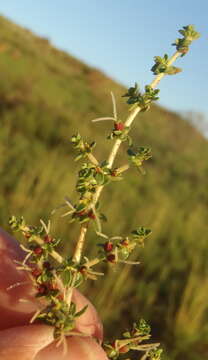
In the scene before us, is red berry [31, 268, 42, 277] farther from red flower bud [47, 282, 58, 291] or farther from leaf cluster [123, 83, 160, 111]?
leaf cluster [123, 83, 160, 111]

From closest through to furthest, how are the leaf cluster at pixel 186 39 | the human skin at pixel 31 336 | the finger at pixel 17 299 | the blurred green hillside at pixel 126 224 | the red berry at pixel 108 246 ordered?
the leaf cluster at pixel 186 39, the red berry at pixel 108 246, the human skin at pixel 31 336, the finger at pixel 17 299, the blurred green hillside at pixel 126 224

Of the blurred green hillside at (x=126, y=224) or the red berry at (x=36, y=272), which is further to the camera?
the blurred green hillside at (x=126, y=224)

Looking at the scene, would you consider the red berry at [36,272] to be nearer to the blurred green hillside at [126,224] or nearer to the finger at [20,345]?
the finger at [20,345]

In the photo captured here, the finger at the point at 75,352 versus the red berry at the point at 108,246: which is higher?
the red berry at the point at 108,246

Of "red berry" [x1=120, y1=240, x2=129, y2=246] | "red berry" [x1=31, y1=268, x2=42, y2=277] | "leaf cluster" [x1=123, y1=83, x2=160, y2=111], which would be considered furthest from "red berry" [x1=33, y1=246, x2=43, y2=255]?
"leaf cluster" [x1=123, y1=83, x2=160, y2=111]

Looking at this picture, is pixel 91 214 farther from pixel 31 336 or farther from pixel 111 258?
pixel 31 336

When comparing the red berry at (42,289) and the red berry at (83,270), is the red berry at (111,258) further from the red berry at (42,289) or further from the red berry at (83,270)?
the red berry at (42,289)

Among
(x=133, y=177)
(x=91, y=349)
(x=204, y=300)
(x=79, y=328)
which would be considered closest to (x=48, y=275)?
(x=91, y=349)

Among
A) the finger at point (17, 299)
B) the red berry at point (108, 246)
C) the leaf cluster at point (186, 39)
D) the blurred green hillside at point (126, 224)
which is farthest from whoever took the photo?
the blurred green hillside at point (126, 224)

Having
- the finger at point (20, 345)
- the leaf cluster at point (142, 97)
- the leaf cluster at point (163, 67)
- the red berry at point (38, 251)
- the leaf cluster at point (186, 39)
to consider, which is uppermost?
the leaf cluster at point (186, 39)

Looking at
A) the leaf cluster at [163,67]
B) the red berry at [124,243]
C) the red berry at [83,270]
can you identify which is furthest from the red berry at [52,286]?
the leaf cluster at [163,67]
